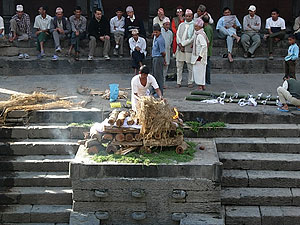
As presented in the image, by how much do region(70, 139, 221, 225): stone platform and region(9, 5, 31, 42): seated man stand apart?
702 centimetres

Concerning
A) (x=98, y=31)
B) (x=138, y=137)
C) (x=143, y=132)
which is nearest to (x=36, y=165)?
(x=138, y=137)

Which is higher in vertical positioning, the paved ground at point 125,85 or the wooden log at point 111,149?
the paved ground at point 125,85

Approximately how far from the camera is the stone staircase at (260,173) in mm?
8695

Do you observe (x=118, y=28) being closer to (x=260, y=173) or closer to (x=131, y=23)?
(x=131, y=23)

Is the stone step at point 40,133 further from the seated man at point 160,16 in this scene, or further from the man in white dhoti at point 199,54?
the seated man at point 160,16

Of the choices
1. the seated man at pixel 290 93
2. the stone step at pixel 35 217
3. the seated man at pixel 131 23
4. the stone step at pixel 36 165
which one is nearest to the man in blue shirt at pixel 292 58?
the seated man at pixel 290 93

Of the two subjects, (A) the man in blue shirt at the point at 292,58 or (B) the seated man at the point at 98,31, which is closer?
(A) the man in blue shirt at the point at 292,58

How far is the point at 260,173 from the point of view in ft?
30.6

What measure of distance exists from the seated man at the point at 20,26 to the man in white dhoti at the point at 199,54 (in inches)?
193

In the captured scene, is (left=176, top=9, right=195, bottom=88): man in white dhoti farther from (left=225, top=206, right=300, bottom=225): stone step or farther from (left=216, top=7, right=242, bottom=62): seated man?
(left=225, top=206, right=300, bottom=225): stone step

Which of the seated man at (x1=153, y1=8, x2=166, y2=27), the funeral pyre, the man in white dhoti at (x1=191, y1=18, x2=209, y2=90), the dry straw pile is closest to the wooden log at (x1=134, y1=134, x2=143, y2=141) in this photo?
the funeral pyre

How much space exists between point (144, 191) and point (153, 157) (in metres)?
0.54

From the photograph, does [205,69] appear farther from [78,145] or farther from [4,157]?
[4,157]

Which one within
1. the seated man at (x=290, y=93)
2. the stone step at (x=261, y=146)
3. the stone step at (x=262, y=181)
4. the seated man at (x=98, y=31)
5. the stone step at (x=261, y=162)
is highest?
the seated man at (x=98, y=31)
